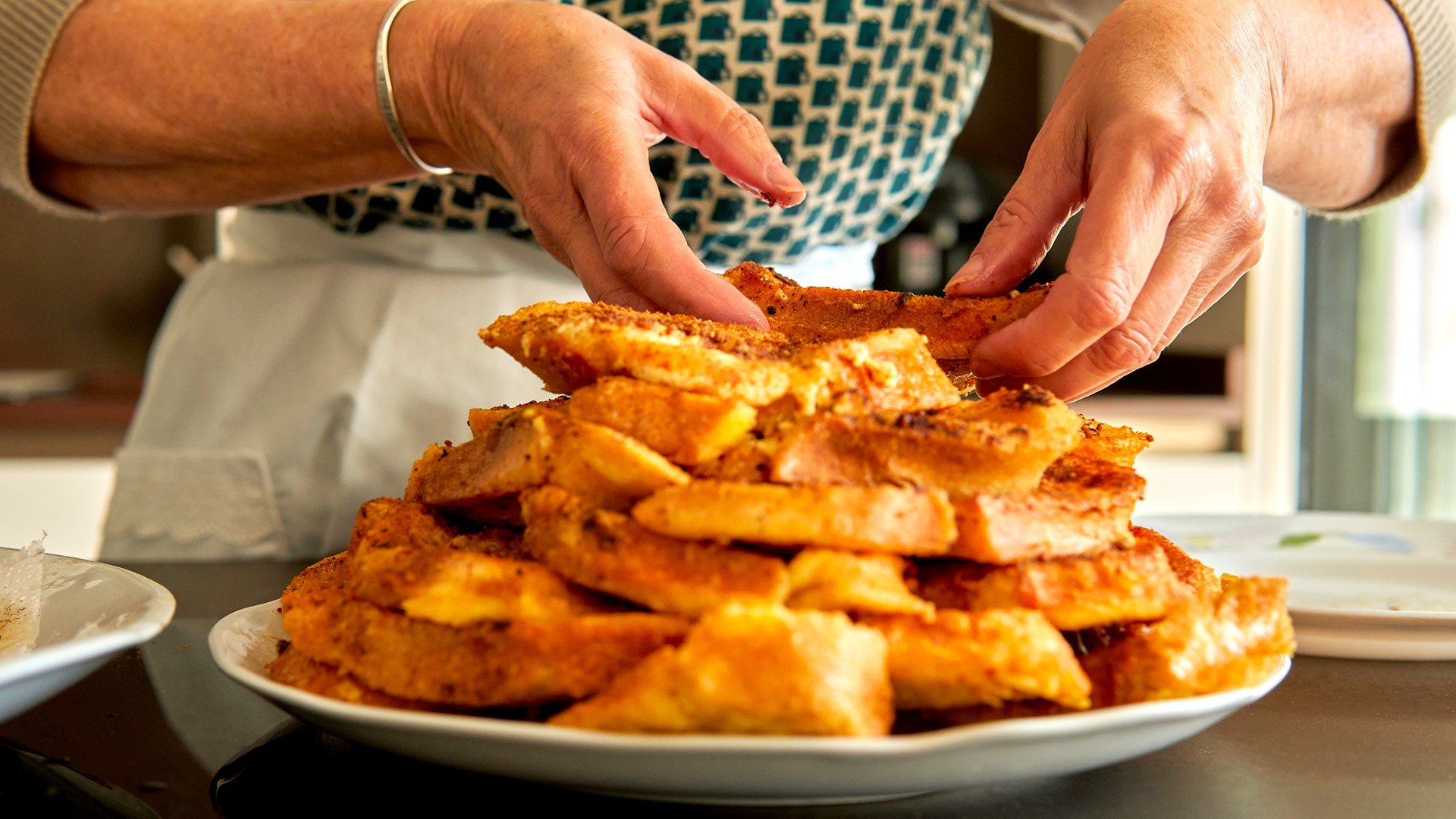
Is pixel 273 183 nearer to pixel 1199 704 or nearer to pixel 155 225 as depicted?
pixel 1199 704

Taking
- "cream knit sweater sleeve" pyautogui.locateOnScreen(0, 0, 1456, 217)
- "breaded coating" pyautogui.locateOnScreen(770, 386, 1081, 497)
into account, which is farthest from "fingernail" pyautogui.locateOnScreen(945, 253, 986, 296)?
"cream knit sweater sleeve" pyautogui.locateOnScreen(0, 0, 1456, 217)

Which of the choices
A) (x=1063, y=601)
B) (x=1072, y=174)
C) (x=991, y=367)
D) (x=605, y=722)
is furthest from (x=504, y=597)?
(x=1072, y=174)

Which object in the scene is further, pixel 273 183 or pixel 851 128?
pixel 851 128

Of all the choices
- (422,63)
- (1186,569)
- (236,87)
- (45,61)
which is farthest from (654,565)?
(45,61)

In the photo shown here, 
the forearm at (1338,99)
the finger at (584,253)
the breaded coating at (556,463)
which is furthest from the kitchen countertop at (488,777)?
the forearm at (1338,99)

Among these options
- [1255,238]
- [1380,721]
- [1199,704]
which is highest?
[1255,238]

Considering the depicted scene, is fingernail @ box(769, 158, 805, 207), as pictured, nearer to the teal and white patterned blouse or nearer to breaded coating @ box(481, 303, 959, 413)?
breaded coating @ box(481, 303, 959, 413)
